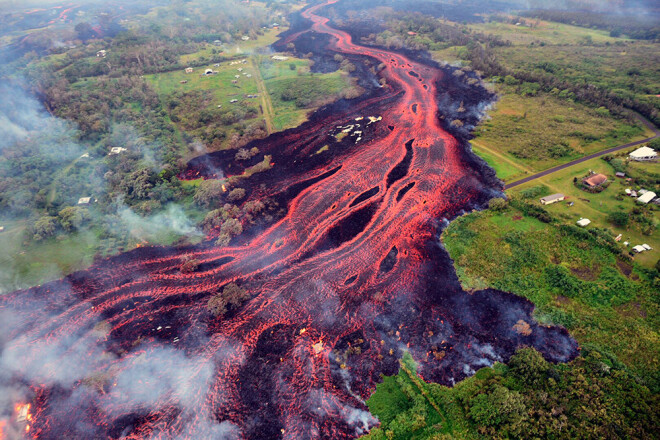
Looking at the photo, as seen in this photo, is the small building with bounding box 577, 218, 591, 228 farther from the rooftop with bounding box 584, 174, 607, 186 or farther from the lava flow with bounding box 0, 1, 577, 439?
the lava flow with bounding box 0, 1, 577, 439

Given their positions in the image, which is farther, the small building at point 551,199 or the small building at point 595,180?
the small building at point 595,180

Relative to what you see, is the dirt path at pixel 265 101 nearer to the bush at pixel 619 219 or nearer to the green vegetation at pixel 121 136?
the green vegetation at pixel 121 136

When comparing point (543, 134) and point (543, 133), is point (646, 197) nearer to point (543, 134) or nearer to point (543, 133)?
point (543, 134)

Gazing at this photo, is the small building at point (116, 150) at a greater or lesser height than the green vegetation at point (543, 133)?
greater

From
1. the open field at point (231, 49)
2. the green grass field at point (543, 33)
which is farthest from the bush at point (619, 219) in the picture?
the open field at point (231, 49)

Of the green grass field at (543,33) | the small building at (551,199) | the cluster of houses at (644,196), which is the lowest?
the small building at (551,199)

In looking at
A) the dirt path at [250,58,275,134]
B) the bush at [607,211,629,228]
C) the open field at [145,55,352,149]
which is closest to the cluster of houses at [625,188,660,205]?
the bush at [607,211,629,228]

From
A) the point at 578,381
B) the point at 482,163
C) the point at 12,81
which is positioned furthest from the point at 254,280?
the point at 12,81
